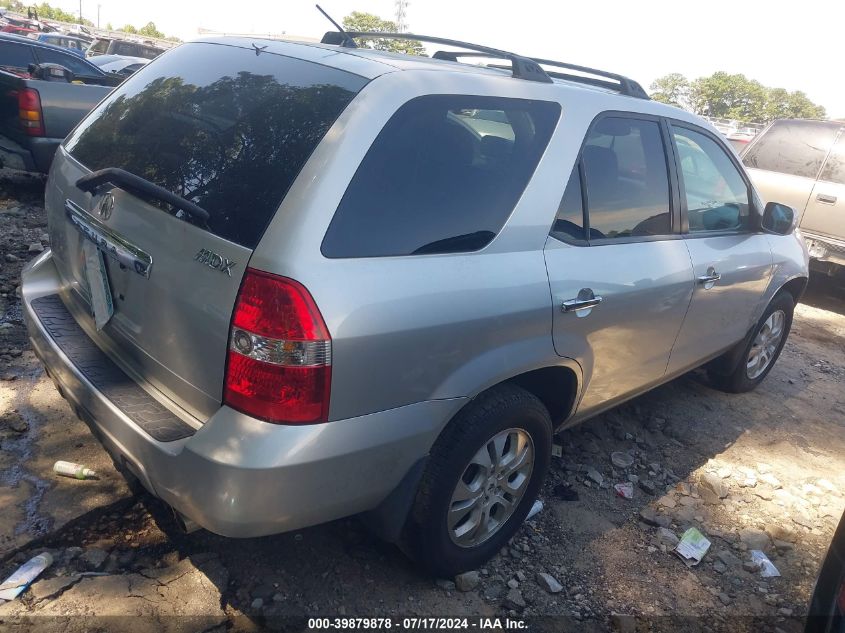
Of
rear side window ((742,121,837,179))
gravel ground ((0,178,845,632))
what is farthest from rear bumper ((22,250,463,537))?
rear side window ((742,121,837,179))

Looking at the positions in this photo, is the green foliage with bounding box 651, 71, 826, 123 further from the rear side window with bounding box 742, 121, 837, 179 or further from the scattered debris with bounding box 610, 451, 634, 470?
the scattered debris with bounding box 610, 451, 634, 470

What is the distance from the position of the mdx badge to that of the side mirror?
327 centimetres

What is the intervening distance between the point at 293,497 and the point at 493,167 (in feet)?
4.36

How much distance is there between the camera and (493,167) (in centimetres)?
243

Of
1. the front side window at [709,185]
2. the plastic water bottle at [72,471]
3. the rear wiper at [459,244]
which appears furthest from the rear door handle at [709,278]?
the plastic water bottle at [72,471]

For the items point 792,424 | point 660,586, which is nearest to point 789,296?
point 792,424

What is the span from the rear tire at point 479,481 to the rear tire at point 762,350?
2.41 metres

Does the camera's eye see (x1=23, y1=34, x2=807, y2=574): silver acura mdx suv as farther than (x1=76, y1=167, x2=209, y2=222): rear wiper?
No

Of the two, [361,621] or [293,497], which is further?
[361,621]

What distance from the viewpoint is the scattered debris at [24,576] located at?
2279 millimetres

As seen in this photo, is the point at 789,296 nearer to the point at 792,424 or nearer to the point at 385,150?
the point at 792,424

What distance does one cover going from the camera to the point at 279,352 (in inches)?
74.0

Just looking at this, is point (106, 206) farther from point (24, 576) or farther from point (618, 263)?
point (618, 263)

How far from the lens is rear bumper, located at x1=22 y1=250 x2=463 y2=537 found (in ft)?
6.20
